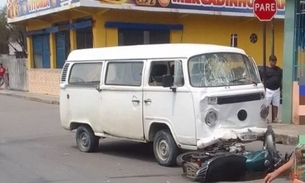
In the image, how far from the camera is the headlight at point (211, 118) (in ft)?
29.8

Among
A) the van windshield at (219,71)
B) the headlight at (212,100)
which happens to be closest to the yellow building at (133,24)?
the van windshield at (219,71)

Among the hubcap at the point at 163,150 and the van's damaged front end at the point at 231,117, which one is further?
the hubcap at the point at 163,150

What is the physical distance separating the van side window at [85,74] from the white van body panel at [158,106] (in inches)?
4.9

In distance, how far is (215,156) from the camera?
8469 mm

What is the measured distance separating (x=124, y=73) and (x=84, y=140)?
6.53 ft

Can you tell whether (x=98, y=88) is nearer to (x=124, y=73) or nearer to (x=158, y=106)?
(x=124, y=73)

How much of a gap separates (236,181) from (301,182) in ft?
13.4

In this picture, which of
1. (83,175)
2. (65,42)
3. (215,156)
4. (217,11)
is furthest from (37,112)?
(215,156)

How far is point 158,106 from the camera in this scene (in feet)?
32.1

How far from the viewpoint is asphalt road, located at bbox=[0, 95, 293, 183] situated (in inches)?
355

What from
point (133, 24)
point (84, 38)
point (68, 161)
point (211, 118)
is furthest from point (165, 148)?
point (84, 38)

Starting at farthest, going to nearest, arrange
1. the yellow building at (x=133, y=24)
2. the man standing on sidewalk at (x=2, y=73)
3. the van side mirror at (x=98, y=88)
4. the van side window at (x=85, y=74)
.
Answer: the man standing on sidewalk at (x=2, y=73) → the yellow building at (x=133, y=24) → the van side window at (x=85, y=74) → the van side mirror at (x=98, y=88)

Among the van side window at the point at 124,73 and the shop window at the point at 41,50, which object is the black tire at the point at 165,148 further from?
the shop window at the point at 41,50

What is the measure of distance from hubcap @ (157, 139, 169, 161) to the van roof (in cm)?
151
